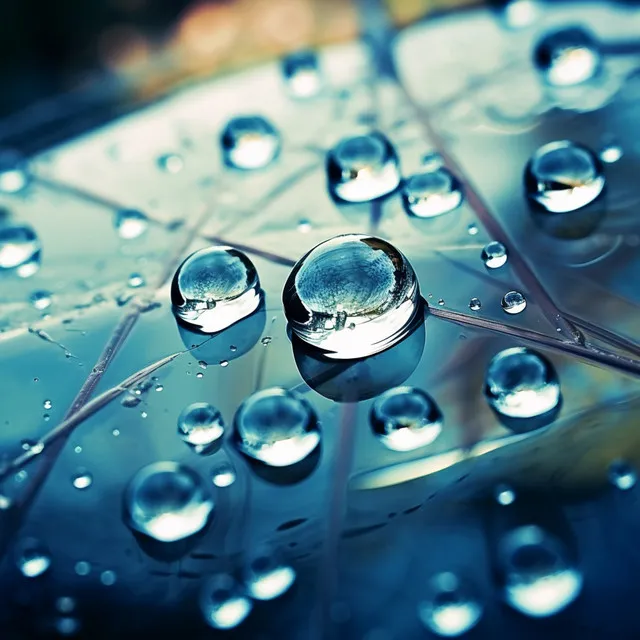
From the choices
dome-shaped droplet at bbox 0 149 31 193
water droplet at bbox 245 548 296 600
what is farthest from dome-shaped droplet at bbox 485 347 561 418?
dome-shaped droplet at bbox 0 149 31 193

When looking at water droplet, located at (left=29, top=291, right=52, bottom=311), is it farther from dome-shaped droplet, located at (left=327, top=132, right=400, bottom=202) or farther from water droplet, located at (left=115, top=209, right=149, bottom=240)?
dome-shaped droplet, located at (left=327, top=132, right=400, bottom=202)

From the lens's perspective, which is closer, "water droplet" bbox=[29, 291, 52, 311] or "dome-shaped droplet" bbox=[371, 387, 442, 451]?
"dome-shaped droplet" bbox=[371, 387, 442, 451]

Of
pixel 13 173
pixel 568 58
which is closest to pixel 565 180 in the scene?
pixel 568 58

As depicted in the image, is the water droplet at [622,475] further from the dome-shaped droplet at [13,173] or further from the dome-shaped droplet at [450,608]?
the dome-shaped droplet at [13,173]

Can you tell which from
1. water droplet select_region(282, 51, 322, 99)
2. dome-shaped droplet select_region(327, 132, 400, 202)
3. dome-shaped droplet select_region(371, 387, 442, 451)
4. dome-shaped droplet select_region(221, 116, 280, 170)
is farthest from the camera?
water droplet select_region(282, 51, 322, 99)

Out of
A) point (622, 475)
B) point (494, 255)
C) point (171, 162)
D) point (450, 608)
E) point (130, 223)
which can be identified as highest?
point (171, 162)

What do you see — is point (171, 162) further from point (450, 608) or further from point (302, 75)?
point (450, 608)
